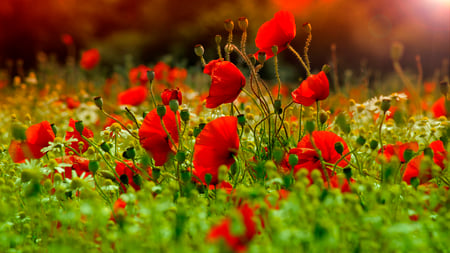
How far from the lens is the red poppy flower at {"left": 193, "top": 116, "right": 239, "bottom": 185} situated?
57.9 inches

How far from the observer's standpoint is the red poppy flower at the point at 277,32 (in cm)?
167

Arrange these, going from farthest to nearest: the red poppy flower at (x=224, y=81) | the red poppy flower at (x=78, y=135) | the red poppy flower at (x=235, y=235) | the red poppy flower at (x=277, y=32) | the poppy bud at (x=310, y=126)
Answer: the red poppy flower at (x=78, y=135) < the red poppy flower at (x=277, y=32) < the red poppy flower at (x=224, y=81) < the poppy bud at (x=310, y=126) < the red poppy flower at (x=235, y=235)

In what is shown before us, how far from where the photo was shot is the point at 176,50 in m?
7.91

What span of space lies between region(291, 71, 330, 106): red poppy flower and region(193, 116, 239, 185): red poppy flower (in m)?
0.25

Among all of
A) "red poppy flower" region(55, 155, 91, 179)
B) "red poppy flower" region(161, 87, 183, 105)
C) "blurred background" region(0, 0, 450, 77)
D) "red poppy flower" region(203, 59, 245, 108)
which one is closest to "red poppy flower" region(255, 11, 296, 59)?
"red poppy flower" region(203, 59, 245, 108)

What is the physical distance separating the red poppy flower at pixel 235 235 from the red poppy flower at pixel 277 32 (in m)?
0.94

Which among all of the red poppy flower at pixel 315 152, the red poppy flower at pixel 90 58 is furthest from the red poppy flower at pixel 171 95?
the red poppy flower at pixel 90 58

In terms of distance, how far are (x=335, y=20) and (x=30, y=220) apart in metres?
7.27

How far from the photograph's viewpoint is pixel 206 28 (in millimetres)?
8055

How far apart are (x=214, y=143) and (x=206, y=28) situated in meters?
6.81

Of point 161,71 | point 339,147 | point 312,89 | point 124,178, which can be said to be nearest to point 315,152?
point 339,147

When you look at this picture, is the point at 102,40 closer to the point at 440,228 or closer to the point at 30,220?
the point at 30,220

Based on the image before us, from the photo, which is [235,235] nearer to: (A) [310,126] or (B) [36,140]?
(A) [310,126]

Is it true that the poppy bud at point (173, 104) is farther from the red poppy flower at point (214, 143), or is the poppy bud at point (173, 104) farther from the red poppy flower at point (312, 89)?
the red poppy flower at point (312, 89)
